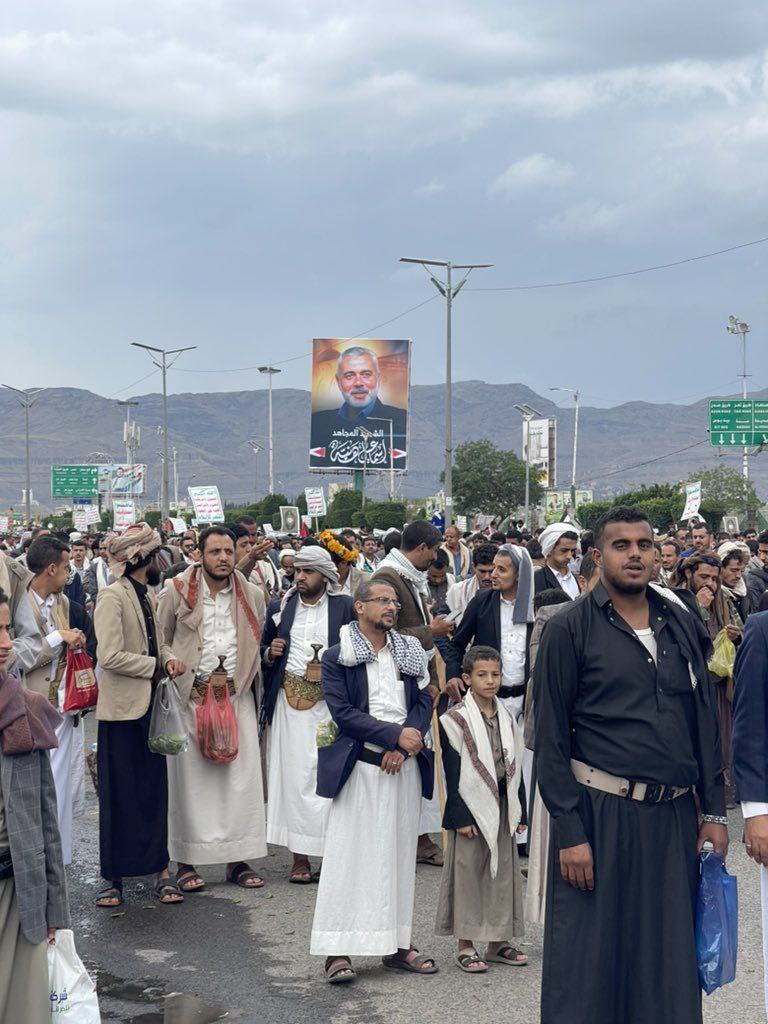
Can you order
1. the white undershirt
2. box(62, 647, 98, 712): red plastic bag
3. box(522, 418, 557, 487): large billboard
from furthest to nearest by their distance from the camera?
1. box(522, 418, 557, 487): large billboard
2. box(62, 647, 98, 712): red plastic bag
3. the white undershirt

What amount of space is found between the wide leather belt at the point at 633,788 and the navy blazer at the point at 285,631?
13.0 ft

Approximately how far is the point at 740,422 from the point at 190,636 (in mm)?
44995

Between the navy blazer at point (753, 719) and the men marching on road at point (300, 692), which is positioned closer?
the navy blazer at point (753, 719)

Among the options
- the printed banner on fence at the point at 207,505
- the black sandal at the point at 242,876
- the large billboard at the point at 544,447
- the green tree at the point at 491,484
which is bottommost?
the black sandal at the point at 242,876

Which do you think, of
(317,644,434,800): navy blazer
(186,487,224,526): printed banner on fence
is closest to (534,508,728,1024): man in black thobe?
(317,644,434,800): navy blazer

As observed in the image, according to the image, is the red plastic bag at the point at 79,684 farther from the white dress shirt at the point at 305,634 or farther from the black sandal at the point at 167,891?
the white dress shirt at the point at 305,634

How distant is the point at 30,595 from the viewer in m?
7.95

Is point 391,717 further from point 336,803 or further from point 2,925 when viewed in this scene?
point 2,925

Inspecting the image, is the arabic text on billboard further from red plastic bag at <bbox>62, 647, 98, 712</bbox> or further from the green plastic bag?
red plastic bag at <bbox>62, 647, 98, 712</bbox>

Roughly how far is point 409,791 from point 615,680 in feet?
7.28

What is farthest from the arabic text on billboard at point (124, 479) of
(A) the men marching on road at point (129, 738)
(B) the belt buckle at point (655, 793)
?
(B) the belt buckle at point (655, 793)

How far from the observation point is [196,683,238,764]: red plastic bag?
8297mm

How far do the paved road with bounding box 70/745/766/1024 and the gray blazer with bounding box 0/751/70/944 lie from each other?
1700mm

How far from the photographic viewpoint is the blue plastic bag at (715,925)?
4617 mm
